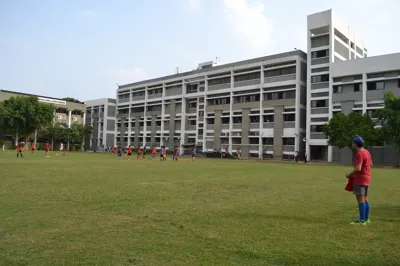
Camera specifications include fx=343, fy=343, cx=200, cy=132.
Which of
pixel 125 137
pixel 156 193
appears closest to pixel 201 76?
pixel 125 137

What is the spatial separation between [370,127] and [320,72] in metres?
15.4

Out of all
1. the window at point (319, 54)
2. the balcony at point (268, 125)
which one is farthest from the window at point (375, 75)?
the balcony at point (268, 125)

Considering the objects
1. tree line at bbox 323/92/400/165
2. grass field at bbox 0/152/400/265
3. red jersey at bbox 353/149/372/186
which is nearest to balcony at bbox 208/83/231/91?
tree line at bbox 323/92/400/165

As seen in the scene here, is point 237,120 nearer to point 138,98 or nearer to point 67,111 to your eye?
point 138,98

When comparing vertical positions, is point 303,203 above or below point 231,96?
below

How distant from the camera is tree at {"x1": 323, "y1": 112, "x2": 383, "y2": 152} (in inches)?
1533

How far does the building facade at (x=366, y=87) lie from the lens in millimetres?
45500

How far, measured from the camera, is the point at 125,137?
88.2 m

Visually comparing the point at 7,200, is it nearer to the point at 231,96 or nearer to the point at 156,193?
the point at 156,193

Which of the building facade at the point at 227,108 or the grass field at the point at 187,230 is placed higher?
the building facade at the point at 227,108

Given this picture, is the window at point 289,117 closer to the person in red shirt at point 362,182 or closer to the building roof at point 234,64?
the building roof at point 234,64

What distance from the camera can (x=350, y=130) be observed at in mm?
40000

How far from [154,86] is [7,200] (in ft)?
248

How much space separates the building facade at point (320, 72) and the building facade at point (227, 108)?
7.22 ft
